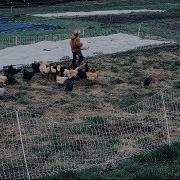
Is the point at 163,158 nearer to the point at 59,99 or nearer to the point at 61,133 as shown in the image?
the point at 61,133

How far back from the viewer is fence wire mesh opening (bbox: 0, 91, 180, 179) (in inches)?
449

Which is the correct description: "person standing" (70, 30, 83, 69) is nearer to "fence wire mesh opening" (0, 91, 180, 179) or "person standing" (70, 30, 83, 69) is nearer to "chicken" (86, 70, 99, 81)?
"chicken" (86, 70, 99, 81)

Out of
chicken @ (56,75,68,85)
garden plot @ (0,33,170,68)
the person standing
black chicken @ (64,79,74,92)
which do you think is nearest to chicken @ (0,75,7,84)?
chicken @ (56,75,68,85)

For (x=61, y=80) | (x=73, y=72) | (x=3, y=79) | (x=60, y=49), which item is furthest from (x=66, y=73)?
(x=60, y=49)

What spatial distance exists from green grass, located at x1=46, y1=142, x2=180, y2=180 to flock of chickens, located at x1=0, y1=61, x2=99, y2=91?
733 centimetres

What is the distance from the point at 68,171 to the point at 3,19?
27412 millimetres

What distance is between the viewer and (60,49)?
23875mm

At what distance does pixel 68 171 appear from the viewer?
1066cm

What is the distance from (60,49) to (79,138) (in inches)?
454

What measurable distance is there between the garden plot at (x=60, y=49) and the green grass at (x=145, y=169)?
432 inches

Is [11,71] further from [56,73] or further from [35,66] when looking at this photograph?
[56,73]

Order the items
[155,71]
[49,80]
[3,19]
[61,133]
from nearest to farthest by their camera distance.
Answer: [61,133] < [49,80] < [155,71] < [3,19]

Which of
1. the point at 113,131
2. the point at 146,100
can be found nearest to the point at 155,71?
the point at 146,100

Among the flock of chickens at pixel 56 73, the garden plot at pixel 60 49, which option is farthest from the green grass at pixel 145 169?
the garden plot at pixel 60 49
